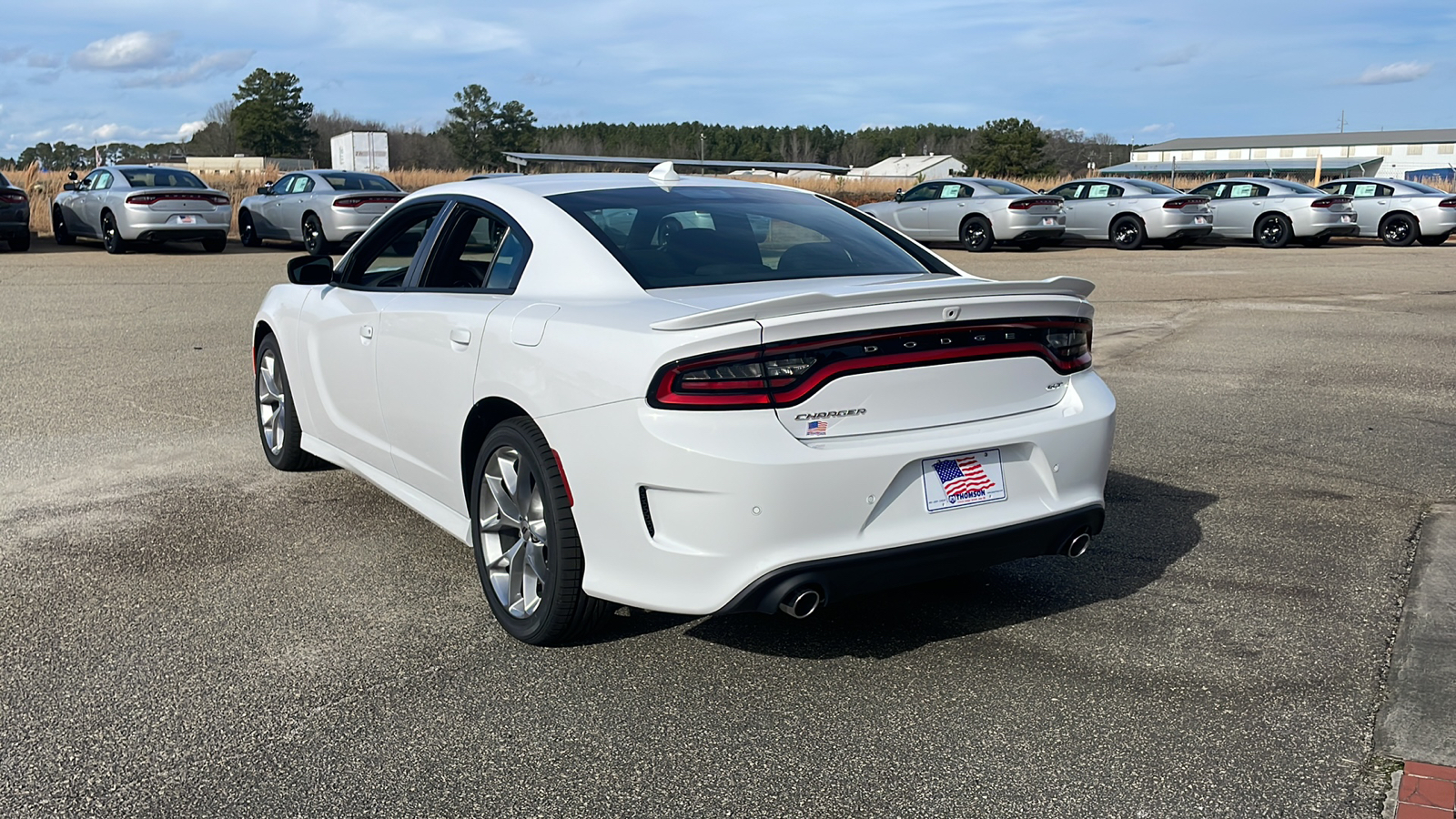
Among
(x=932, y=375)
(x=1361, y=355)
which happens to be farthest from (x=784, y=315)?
(x=1361, y=355)

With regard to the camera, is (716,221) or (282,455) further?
(282,455)

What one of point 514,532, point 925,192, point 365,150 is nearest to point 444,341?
point 514,532

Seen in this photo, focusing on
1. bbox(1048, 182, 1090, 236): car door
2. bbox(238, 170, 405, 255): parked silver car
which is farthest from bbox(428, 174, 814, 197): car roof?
bbox(1048, 182, 1090, 236): car door

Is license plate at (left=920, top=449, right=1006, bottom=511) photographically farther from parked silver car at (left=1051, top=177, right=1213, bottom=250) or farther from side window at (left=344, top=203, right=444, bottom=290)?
parked silver car at (left=1051, top=177, right=1213, bottom=250)

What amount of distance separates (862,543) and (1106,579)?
159 cm

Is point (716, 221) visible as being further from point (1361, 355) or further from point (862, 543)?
point (1361, 355)

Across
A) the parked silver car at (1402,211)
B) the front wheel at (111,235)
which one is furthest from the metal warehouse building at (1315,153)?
the front wheel at (111,235)

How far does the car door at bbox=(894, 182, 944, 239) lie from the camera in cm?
2620

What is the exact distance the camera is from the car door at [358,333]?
5.04 metres

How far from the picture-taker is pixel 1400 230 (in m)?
27.9

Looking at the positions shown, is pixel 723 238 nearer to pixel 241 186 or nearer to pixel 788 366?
pixel 788 366

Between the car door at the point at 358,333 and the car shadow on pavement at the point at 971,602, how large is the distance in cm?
166

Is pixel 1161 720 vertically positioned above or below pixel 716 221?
below

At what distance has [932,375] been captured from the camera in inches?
145
